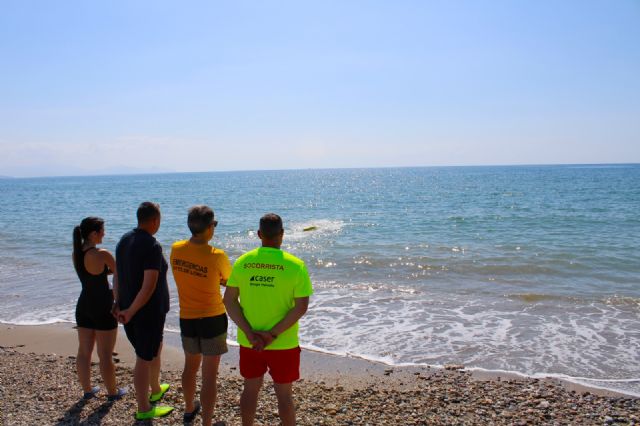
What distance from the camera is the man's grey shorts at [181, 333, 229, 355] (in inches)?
157

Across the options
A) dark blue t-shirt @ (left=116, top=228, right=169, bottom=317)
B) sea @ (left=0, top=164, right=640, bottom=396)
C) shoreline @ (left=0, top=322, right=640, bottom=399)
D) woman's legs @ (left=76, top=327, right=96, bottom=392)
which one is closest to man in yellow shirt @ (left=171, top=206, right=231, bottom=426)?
dark blue t-shirt @ (left=116, top=228, right=169, bottom=317)

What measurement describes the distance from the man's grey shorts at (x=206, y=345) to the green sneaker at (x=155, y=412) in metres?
0.87

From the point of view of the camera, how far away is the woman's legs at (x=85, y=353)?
4801 mm

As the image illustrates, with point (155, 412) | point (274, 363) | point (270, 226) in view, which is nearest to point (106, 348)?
point (155, 412)

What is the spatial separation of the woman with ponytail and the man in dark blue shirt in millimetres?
300

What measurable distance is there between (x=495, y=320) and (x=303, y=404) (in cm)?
496

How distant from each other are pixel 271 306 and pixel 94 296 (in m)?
2.21

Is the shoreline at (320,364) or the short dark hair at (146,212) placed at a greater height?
the short dark hair at (146,212)

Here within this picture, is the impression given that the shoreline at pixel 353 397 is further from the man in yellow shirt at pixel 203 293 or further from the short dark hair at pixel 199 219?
the short dark hair at pixel 199 219

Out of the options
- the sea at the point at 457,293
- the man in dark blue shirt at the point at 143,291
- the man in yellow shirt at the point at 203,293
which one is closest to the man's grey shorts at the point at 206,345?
the man in yellow shirt at the point at 203,293

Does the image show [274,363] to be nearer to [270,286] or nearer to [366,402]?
[270,286]

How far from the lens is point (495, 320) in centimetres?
870

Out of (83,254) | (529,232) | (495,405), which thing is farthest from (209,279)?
(529,232)

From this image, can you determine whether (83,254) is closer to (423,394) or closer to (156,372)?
(156,372)
